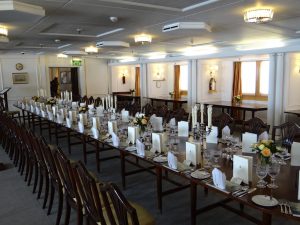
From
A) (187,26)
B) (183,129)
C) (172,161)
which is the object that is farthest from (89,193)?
(187,26)

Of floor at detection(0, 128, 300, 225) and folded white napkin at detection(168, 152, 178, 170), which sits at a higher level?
folded white napkin at detection(168, 152, 178, 170)

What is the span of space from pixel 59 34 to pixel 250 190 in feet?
17.9

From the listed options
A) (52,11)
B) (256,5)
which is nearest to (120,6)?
(52,11)

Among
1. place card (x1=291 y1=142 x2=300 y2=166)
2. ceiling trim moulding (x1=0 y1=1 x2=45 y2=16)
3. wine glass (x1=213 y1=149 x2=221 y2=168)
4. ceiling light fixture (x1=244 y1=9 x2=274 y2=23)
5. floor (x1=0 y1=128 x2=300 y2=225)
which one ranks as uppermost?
ceiling trim moulding (x1=0 y1=1 x2=45 y2=16)

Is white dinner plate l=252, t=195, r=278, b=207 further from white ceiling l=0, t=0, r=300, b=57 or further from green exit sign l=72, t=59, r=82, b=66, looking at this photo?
green exit sign l=72, t=59, r=82, b=66

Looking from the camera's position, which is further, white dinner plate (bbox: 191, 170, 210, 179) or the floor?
the floor

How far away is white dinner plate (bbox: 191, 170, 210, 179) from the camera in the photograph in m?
2.53

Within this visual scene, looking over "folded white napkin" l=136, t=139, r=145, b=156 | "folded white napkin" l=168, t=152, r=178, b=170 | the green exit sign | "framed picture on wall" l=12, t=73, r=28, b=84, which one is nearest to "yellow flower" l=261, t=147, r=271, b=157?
"folded white napkin" l=168, t=152, r=178, b=170

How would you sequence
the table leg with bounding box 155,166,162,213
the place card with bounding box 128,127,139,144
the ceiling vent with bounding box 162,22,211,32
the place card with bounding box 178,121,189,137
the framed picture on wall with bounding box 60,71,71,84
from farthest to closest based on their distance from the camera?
the framed picture on wall with bounding box 60,71,71,84 → the ceiling vent with bounding box 162,22,211,32 → the place card with bounding box 178,121,189,137 → the place card with bounding box 128,127,139,144 → the table leg with bounding box 155,166,162,213

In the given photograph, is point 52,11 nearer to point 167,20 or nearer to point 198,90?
point 167,20

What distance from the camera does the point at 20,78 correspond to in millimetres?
11859

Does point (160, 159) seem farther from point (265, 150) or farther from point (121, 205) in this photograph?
point (121, 205)

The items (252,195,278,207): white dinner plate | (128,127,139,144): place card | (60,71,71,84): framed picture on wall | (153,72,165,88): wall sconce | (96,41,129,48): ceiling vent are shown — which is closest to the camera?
(252,195,278,207): white dinner plate

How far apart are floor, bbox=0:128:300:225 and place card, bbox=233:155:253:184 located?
36.5 inches
